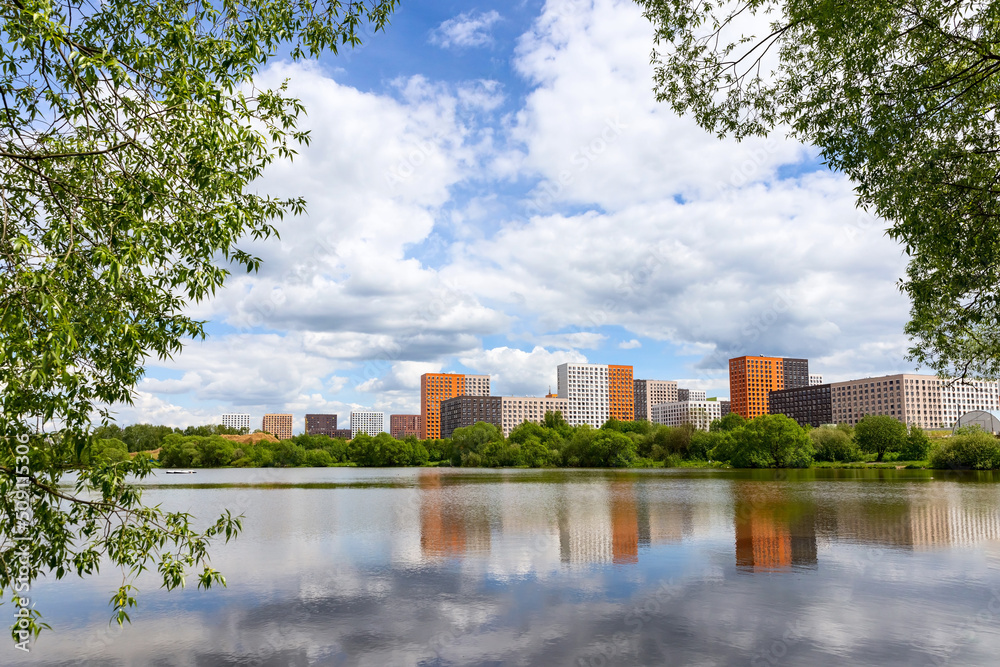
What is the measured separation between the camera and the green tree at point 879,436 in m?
119

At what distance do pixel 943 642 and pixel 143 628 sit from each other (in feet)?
54.4

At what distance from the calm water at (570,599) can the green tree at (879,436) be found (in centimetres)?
10149

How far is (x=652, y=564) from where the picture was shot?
2058 cm

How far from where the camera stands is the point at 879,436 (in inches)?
4715

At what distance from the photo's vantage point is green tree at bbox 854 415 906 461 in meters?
119

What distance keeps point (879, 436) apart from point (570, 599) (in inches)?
4893

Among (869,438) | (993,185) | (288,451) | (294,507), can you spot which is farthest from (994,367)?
(288,451)

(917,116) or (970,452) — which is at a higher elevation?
(917,116)

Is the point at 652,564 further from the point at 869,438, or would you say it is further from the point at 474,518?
the point at 869,438

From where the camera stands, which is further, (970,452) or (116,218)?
(970,452)

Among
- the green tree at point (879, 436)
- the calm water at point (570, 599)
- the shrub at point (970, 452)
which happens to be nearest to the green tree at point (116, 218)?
the calm water at point (570, 599)

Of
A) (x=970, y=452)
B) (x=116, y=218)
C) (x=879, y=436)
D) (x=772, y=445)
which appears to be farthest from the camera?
(x=879, y=436)

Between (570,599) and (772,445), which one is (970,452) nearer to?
(772,445)

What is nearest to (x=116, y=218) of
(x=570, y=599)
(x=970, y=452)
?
(x=570, y=599)
